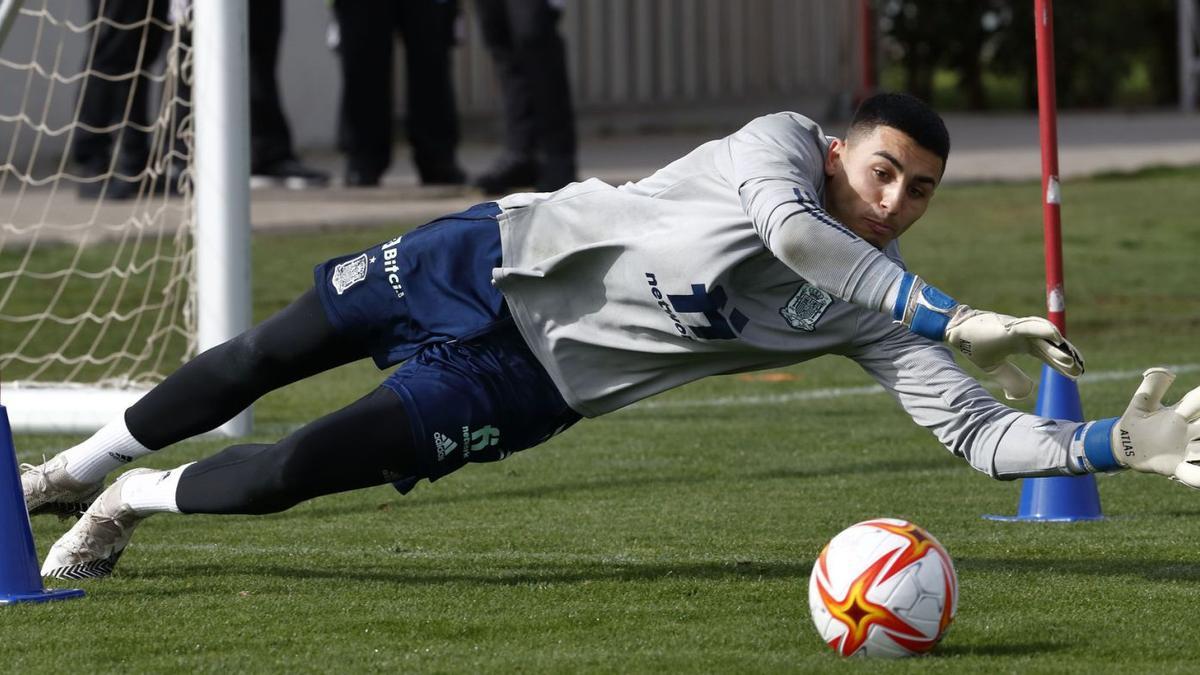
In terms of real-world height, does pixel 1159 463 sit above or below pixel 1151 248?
above

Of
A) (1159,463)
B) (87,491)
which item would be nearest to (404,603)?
(87,491)

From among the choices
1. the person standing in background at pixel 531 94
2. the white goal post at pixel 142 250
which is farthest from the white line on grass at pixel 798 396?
the person standing in background at pixel 531 94

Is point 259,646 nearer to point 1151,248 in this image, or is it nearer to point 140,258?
point 140,258

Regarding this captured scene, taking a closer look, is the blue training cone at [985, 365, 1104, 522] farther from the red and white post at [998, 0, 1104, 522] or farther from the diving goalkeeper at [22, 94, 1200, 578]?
the diving goalkeeper at [22, 94, 1200, 578]

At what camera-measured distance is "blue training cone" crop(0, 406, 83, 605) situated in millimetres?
4648

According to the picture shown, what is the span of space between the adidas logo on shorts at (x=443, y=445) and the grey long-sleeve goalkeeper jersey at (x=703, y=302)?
30 centimetres

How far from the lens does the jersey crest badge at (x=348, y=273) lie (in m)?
4.73

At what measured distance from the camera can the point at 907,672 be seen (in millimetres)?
3953

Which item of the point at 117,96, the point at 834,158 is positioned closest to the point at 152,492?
the point at 834,158

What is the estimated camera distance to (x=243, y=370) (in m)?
4.78

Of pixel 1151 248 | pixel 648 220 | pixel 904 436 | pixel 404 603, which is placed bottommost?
pixel 1151 248

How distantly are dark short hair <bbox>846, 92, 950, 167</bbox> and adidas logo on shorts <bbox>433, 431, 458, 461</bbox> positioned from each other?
1.16 metres

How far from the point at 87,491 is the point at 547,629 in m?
1.43

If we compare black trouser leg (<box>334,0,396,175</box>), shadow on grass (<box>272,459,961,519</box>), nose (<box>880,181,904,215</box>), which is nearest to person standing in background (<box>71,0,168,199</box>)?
black trouser leg (<box>334,0,396,175</box>)
